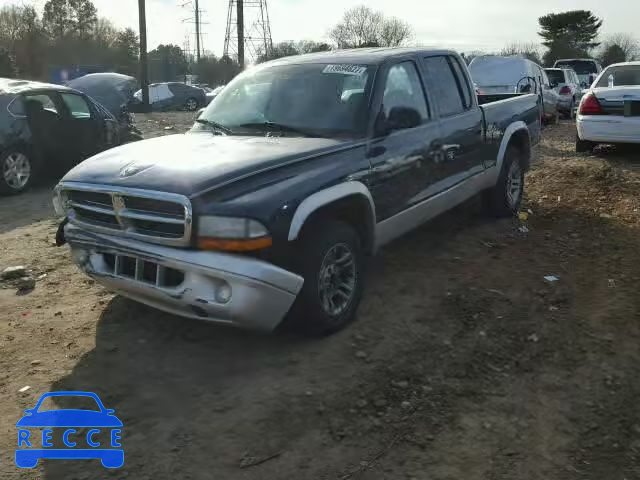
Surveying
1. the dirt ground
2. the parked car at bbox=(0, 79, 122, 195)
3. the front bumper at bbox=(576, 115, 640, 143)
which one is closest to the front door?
the dirt ground

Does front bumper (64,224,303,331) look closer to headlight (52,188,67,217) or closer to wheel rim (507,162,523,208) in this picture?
headlight (52,188,67,217)

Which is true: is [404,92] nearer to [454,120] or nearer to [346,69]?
[346,69]

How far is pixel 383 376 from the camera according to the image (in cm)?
361

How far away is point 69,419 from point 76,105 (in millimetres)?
7743

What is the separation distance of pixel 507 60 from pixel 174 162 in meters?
13.7

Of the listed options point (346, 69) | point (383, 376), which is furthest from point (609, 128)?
point (383, 376)

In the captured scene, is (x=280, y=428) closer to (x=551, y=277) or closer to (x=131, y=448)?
(x=131, y=448)

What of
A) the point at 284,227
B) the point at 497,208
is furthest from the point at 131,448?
the point at 497,208

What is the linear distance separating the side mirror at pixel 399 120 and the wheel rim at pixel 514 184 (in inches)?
91.3

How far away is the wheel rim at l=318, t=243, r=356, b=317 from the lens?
12.9 ft

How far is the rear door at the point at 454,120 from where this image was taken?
209 inches

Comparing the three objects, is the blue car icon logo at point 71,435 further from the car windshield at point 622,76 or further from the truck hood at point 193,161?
the car windshield at point 622,76

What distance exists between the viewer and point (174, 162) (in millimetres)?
3787

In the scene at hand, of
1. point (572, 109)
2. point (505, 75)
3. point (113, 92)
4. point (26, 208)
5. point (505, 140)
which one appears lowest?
point (26, 208)
